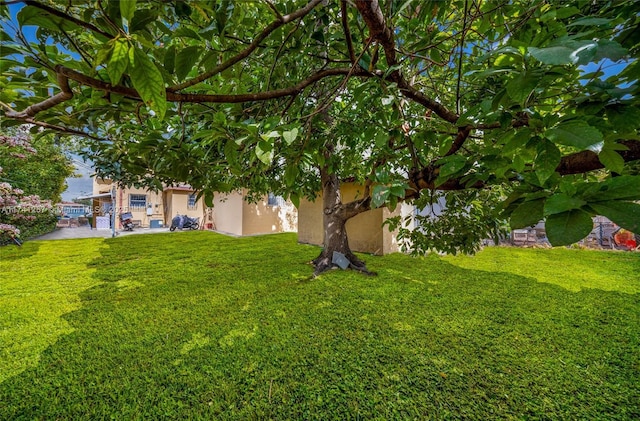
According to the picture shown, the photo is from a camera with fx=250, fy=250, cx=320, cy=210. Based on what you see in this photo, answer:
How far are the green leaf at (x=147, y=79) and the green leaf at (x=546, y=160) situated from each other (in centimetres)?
94

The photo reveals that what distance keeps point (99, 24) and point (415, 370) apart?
8.99ft

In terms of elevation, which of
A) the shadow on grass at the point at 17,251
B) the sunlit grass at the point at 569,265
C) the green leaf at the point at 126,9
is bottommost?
the sunlit grass at the point at 569,265

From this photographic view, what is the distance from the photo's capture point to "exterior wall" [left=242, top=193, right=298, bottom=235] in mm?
10617

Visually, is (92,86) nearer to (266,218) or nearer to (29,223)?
(266,218)

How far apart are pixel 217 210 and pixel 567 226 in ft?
45.4

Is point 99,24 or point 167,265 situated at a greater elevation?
point 99,24

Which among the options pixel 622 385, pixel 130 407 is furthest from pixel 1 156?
pixel 622 385

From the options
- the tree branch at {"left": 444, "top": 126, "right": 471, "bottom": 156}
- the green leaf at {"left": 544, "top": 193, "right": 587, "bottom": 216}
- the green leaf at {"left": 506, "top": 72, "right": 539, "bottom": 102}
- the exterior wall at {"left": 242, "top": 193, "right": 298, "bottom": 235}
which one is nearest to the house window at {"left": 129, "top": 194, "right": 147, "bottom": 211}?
the exterior wall at {"left": 242, "top": 193, "right": 298, "bottom": 235}

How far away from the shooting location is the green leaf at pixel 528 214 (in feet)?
1.93

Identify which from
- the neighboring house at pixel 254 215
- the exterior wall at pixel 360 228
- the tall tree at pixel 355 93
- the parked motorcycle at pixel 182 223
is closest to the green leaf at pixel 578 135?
the tall tree at pixel 355 93

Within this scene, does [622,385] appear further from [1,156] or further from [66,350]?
[1,156]

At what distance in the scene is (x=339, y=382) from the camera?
2.01 metres

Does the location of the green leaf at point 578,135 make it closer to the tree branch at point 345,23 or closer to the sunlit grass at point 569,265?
the tree branch at point 345,23

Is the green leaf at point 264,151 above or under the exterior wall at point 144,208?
under
